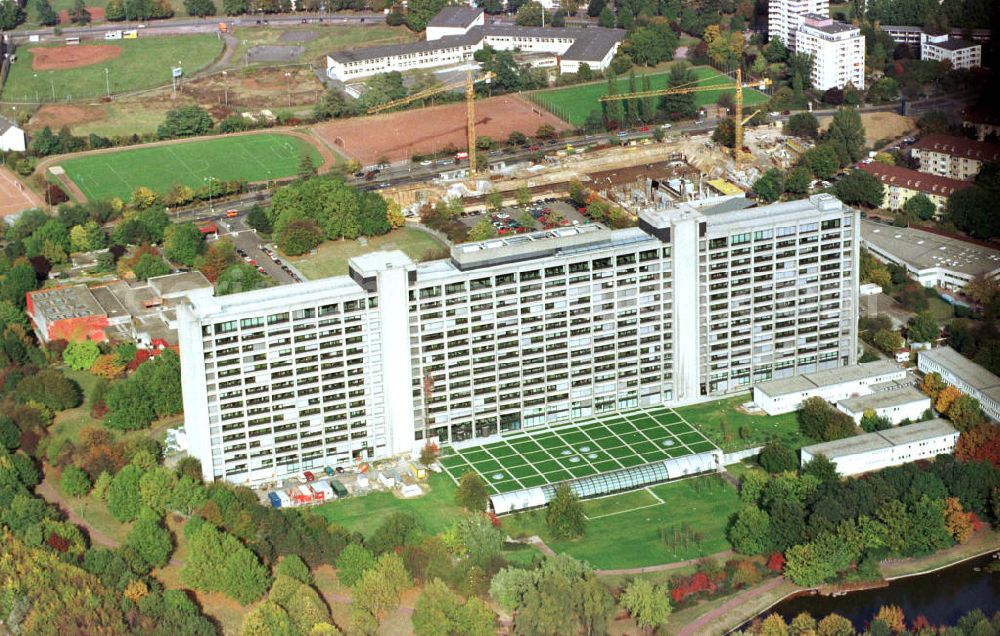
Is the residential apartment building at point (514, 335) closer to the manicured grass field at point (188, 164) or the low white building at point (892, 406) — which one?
the low white building at point (892, 406)

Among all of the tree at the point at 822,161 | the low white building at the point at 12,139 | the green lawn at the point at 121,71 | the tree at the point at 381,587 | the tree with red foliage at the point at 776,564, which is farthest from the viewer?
the green lawn at the point at 121,71

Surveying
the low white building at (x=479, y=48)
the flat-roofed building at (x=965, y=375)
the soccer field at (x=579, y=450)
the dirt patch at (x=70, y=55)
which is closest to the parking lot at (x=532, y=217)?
the soccer field at (x=579, y=450)

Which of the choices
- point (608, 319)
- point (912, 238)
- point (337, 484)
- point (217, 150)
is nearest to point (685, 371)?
point (608, 319)

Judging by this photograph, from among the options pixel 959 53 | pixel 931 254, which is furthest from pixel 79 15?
pixel 931 254

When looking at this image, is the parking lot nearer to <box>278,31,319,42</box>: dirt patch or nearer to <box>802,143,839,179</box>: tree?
<box>802,143,839,179</box>: tree

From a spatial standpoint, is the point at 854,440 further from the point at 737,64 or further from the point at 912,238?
the point at 737,64

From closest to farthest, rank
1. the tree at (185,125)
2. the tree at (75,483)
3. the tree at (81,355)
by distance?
the tree at (75,483) < the tree at (81,355) < the tree at (185,125)

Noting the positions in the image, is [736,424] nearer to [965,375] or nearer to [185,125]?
[965,375]
